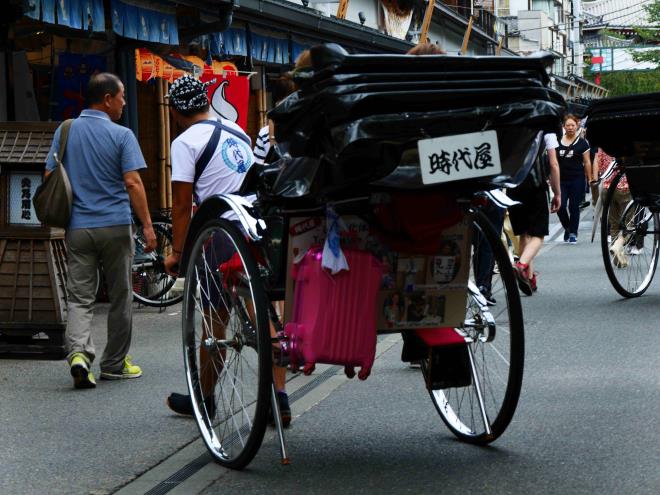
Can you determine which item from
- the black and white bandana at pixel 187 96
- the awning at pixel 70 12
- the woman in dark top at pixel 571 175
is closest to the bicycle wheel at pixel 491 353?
the black and white bandana at pixel 187 96

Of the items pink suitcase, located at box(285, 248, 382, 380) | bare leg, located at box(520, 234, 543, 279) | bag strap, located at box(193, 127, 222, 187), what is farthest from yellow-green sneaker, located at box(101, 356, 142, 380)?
bare leg, located at box(520, 234, 543, 279)

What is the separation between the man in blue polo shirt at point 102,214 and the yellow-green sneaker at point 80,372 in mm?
12

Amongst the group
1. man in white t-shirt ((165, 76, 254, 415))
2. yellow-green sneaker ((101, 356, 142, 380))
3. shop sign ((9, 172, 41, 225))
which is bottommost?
yellow-green sneaker ((101, 356, 142, 380))

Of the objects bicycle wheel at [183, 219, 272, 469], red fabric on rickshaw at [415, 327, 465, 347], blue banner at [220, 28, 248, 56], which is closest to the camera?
bicycle wheel at [183, 219, 272, 469]

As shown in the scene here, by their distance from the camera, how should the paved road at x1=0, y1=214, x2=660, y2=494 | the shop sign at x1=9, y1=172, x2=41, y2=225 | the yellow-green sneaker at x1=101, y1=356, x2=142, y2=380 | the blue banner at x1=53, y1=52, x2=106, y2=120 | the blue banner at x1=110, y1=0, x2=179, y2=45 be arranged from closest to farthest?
the paved road at x1=0, y1=214, x2=660, y2=494 → the yellow-green sneaker at x1=101, y1=356, x2=142, y2=380 → the shop sign at x1=9, y1=172, x2=41, y2=225 → the blue banner at x1=110, y1=0, x2=179, y2=45 → the blue banner at x1=53, y1=52, x2=106, y2=120

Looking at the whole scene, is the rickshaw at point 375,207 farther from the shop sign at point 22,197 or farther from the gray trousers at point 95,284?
the shop sign at point 22,197

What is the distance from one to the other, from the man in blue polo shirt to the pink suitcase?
117 inches

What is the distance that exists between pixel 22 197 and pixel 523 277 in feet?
14.3

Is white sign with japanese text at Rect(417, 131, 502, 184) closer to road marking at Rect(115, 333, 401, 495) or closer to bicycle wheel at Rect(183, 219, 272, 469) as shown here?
bicycle wheel at Rect(183, 219, 272, 469)

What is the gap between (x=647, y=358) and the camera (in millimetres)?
8156

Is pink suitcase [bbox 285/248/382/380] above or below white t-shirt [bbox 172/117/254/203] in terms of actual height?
below

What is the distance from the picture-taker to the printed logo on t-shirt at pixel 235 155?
6555mm

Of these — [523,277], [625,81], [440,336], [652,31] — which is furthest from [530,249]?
[625,81]

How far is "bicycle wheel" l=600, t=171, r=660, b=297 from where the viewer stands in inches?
448
